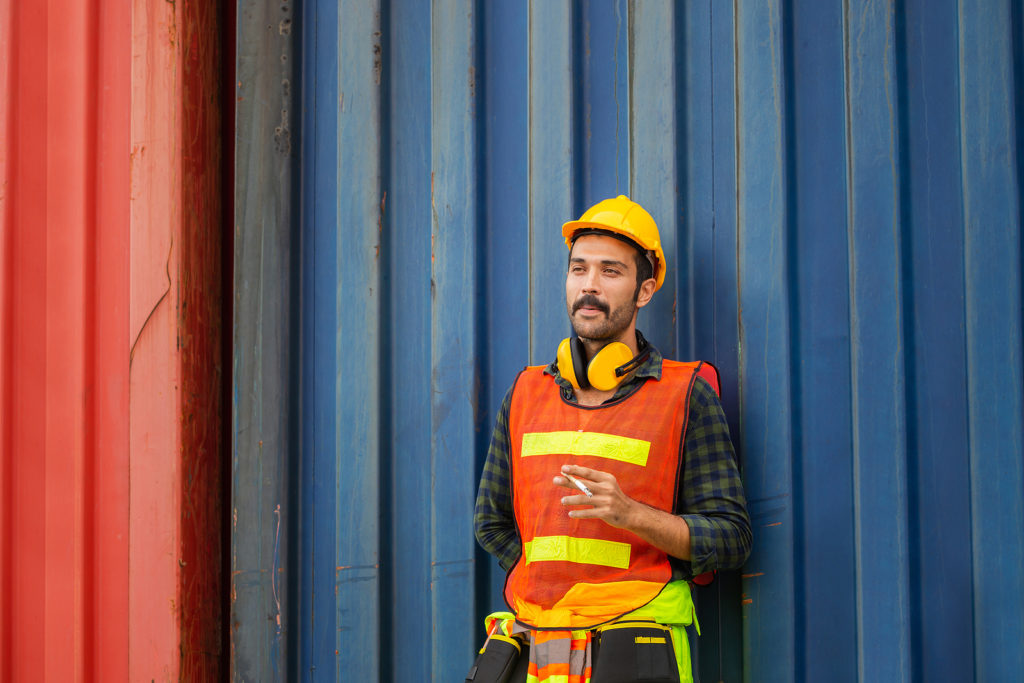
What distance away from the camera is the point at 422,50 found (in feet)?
10.7

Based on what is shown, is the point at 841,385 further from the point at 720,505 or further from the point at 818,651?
the point at 818,651

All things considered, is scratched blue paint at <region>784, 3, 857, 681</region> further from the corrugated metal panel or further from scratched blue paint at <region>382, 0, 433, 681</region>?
the corrugated metal panel

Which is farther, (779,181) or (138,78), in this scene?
(138,78)

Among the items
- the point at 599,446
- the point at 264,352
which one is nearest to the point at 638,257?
the point at 599,446

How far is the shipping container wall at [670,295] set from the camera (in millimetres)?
2434

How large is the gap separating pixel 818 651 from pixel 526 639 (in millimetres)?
865

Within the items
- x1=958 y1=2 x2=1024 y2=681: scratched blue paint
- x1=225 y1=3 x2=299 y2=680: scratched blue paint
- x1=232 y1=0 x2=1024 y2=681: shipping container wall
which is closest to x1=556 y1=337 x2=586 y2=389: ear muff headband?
x1=232 y1=0 x2=1024 y2=681: shipping container wall

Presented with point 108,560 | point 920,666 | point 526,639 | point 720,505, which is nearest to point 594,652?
point 526,639

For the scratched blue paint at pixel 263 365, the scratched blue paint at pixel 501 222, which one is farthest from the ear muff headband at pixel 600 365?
the scratched blue paint at pixel 263 365

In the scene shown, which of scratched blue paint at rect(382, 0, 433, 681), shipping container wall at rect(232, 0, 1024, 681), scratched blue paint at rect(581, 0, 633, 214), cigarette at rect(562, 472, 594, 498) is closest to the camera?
cigarette at rect(562, 472, 594, 498)

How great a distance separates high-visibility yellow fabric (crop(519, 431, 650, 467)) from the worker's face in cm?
30

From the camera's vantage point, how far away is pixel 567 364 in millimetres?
2521

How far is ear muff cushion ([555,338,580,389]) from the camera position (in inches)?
98.8

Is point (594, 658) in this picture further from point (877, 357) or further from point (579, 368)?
point (877, 357)
